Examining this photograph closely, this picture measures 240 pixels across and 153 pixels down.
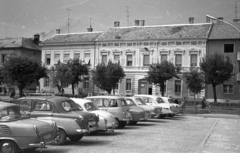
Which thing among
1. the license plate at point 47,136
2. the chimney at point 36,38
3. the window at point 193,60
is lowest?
the license plate at point 47,136

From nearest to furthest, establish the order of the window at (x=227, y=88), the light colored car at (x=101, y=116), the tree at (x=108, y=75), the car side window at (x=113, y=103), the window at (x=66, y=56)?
the light colored car at (x=101, y=116) → the car side window at (x=113, y=103) → the window at (x=227, y=88) → the tree at (x=108, y=75) → the window at (x=66, y=56)

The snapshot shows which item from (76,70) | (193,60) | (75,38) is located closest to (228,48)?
(193,60)

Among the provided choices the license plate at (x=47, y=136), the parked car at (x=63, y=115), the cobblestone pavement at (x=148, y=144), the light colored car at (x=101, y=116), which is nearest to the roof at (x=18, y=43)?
the light colored car at (x=101, y=116)

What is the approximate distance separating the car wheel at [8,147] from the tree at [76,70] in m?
41.6

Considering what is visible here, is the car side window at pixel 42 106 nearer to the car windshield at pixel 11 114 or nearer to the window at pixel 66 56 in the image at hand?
the car windshield at pixel 11 114

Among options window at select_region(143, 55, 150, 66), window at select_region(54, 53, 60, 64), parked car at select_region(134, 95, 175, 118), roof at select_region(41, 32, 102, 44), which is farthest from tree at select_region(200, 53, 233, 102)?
window at select_region(54, 53, 60, 64)

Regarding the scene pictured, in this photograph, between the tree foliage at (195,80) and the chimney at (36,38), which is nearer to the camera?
the tree foliage at (195,80)

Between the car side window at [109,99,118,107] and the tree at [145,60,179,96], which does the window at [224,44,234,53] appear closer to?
the tree at [145,60,179,96]

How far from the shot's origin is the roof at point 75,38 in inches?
2242

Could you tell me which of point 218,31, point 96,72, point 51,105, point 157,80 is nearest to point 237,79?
point 218,31

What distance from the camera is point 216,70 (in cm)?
4503

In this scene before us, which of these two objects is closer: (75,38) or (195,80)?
(195,80)

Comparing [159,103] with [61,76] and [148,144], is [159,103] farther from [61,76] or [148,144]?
[61,76]

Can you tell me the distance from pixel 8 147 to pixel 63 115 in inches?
124
